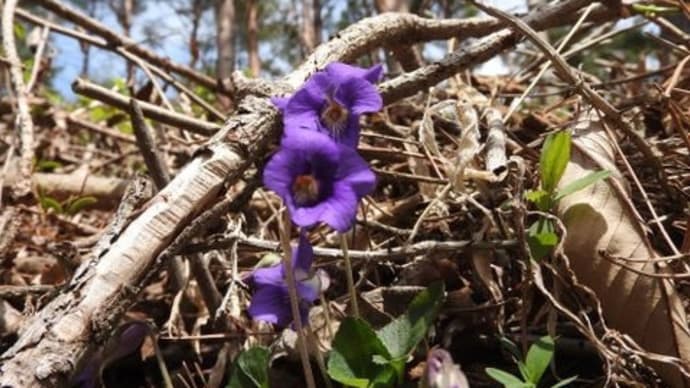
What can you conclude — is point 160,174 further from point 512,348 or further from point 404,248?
point 512,348

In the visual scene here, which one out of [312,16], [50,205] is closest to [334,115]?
[50,205]

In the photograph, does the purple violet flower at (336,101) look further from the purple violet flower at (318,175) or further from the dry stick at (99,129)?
the dry stick at (99,129)

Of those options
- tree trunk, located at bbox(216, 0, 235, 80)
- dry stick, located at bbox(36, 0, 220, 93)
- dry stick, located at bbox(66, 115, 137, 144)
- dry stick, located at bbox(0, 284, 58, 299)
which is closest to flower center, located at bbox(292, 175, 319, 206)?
dry stick, located at bbox(0, 284, 58, 299)

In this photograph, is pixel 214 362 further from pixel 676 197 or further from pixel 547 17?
pixel 547 17

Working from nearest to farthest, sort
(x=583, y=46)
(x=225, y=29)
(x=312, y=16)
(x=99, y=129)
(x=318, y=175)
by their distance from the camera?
(x=318, y=175)
(x=583, y=46)
(x=99, y=129)
(x=225, y=29)
(x=312, y=16)

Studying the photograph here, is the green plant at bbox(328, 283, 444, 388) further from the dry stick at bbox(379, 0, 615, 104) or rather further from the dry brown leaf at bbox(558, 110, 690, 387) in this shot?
the dry stick at bbox(379, 0, 615, 104)

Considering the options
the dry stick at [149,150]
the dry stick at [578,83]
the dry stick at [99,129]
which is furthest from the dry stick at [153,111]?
the dry stick at [578,83]
